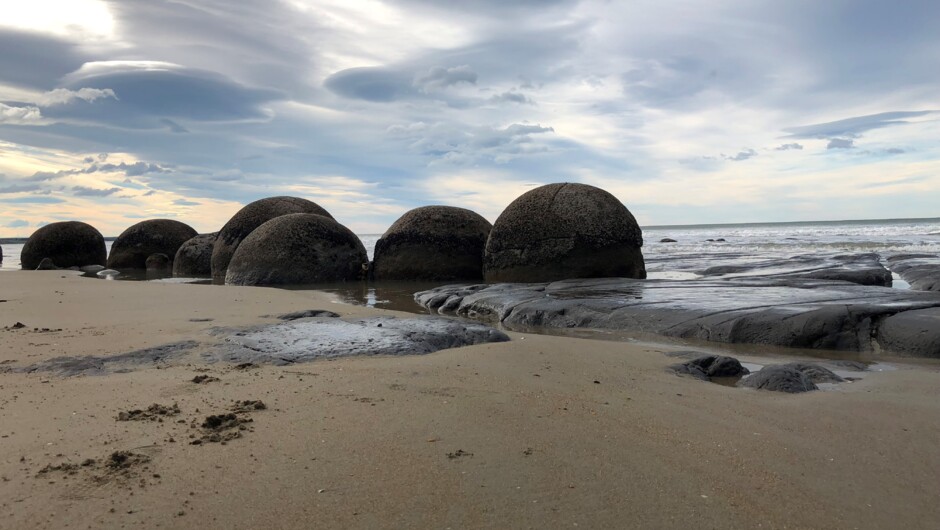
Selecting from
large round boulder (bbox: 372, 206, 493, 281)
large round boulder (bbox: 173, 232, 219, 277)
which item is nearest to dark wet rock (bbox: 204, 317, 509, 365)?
large round boulder (bbox: 372, 206, 493, 281)

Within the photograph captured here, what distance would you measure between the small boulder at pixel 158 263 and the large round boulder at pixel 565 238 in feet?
38.3

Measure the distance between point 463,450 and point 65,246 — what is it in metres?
22.0

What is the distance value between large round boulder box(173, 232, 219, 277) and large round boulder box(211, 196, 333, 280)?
63 centimetres

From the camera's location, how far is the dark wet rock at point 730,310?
5.31 metres

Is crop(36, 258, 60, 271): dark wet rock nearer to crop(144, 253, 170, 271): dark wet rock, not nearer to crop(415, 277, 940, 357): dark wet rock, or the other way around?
crop(144, 253, 170, 271): dark wet rock

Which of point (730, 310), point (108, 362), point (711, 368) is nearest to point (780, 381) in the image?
point (711, 368)

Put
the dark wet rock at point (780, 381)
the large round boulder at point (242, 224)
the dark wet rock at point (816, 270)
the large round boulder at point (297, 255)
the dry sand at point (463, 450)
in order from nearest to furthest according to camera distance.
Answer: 1. the dry sand at point (463, 450)
2. the dark wet rock at point (780, 381)
3. the dark wet rock at point (816, 270)
4. the large round boulder at point (297, 255)
5. the large round boulder at point (242, 224)

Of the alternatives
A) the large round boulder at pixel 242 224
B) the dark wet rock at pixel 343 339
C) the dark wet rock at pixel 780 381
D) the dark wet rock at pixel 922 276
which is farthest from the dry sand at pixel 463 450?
the large round boulder at pixel 242 224

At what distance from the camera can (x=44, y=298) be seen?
316 inches

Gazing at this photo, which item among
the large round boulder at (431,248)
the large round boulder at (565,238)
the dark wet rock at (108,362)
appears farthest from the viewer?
the large round boulder at (431,248)

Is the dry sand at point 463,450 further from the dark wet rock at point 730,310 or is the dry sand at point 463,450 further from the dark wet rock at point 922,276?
the dark wet rock at point 922,276

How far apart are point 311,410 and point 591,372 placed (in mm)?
1761

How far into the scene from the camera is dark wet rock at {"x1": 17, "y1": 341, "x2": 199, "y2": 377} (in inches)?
145

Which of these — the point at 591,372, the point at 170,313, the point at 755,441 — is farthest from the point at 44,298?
the point at 755,441
